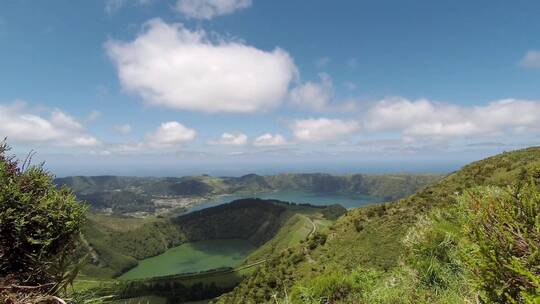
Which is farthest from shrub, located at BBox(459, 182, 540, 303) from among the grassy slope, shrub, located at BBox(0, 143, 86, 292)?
the grassy slope

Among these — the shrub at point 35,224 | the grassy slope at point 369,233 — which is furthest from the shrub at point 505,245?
the grassy slope at point 369,233

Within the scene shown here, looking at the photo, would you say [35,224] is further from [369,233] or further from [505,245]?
[369,233]

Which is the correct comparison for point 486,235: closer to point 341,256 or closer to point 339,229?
point 341,256

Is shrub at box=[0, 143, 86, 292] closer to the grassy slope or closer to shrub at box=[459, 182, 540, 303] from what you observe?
shrub at box=[459, 182, 540, 303]

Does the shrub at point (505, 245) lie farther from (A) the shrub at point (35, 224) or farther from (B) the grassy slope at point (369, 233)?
(B) the grassy slope at point (369, 233)

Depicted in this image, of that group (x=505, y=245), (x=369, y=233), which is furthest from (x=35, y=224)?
(x=369, y=233)

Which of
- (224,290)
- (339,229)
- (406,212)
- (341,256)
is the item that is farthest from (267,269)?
(224,290)
